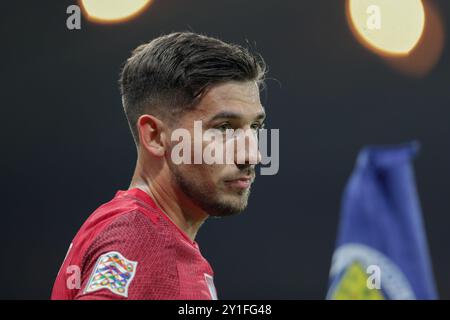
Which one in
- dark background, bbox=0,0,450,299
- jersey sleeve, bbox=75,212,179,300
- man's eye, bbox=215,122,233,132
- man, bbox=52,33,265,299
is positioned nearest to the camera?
jersey sleeve, bbox=75,212,179,300

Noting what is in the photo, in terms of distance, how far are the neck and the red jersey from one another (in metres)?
0.09

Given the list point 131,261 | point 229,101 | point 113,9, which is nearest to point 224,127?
point 229,101

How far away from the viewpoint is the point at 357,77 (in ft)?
13.8

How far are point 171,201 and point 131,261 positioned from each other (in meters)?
0.38

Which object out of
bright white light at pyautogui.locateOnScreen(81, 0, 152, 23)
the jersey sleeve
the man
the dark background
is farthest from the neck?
bright white light at pyautogui.locateOnScreen(81, 0, 152, 23)

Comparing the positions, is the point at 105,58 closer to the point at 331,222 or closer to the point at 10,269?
the point at 10,269

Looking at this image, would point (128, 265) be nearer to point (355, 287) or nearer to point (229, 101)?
point (229, 101)

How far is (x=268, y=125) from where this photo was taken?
160 inches

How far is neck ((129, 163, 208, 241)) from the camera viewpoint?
1.78 metres

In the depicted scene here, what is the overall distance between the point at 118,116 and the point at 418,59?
1754 millimetres

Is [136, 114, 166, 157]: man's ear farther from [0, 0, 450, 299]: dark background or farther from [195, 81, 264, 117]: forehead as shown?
[0, 0, 450, 299]: dark background

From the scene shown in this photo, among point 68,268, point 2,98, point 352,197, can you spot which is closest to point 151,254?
point 68,268

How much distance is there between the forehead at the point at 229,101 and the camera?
1729 mm

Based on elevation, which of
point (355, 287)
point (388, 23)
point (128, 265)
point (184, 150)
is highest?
point (388, 23)
